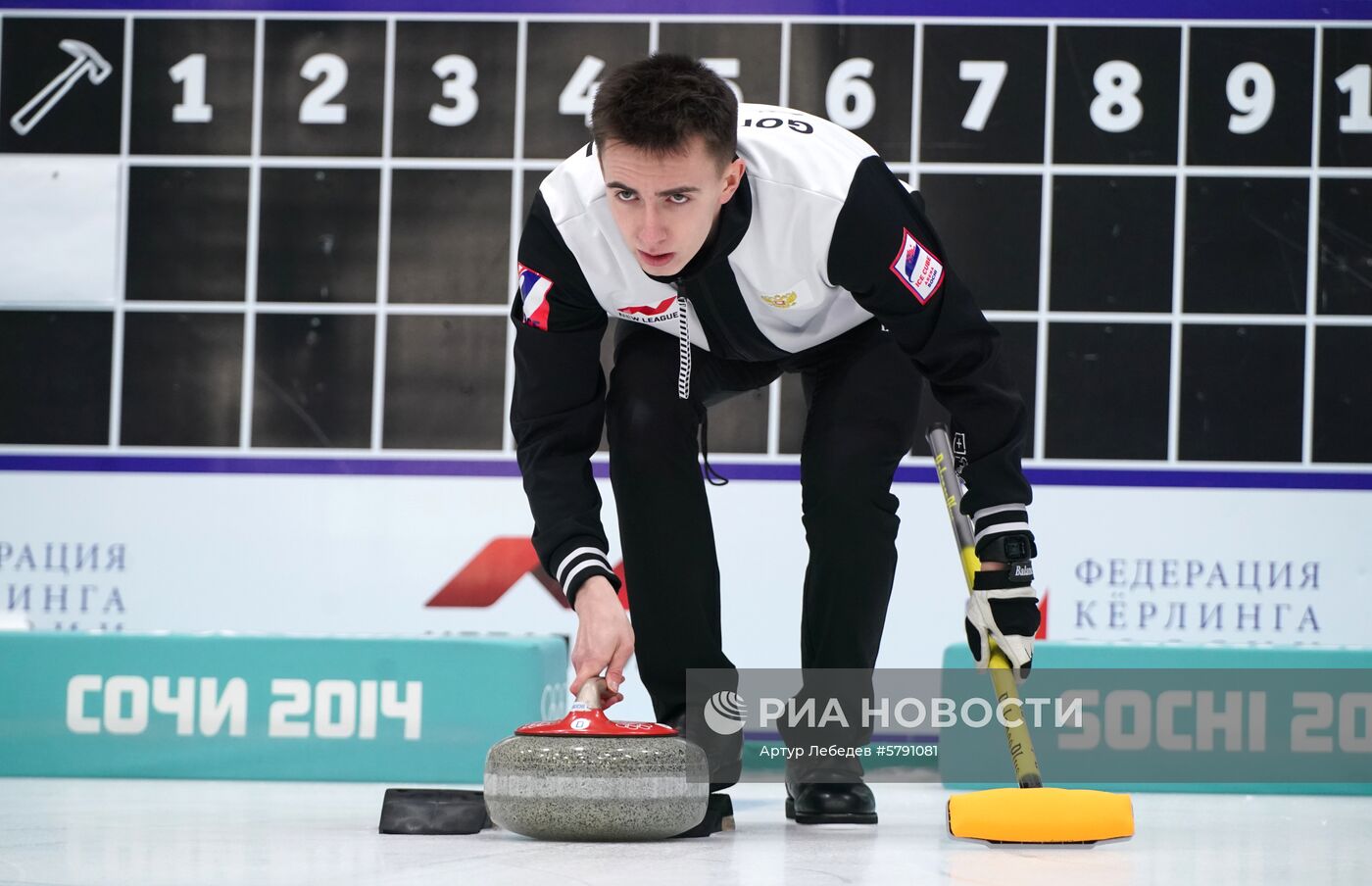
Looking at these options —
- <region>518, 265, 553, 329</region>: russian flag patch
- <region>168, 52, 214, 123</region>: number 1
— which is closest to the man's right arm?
<region>518, 265, 553, 329</region>: russian flag patch

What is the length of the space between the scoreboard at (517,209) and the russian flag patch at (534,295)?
1779 millimetres

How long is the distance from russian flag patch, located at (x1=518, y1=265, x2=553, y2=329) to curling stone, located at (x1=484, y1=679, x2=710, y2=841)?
464 mm

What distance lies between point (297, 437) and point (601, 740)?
233 centimetres

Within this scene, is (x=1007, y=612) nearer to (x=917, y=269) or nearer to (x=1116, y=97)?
(x=917, y=269)

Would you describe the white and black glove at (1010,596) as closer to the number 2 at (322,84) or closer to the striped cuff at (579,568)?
the striped cuff at (579,568)

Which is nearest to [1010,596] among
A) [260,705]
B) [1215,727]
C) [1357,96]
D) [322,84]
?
[1215,727]

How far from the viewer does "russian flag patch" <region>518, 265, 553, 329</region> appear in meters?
1.68

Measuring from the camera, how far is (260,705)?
8.67 feet

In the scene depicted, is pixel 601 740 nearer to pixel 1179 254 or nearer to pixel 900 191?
pixel 900 191

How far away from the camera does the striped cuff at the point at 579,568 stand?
5.34ft

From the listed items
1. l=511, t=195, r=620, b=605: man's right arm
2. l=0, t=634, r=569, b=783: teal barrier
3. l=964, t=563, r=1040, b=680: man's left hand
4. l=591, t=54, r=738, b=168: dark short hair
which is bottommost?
l=0, t=634, r=569, b=783: teal barrier

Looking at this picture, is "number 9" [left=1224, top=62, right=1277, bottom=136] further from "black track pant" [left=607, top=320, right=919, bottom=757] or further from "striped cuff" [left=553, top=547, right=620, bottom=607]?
"striped cuff" [left=553, top=547, right=620, bottom=607]

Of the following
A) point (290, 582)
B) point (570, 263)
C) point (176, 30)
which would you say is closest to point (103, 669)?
point (290, 582)

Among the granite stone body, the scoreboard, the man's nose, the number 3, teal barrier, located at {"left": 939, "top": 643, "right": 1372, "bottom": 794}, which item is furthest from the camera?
the number 3
